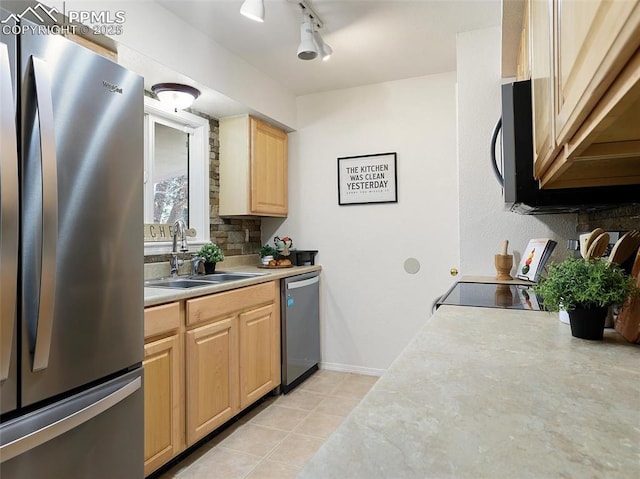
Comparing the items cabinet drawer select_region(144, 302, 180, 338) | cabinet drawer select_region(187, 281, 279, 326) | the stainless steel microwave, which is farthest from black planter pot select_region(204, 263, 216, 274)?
the stainless steel microwave

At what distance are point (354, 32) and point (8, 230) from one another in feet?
7.25

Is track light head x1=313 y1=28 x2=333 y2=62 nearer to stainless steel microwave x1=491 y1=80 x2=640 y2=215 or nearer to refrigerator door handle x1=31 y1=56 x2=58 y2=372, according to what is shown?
stainless steel microwave x1=491 y1=80 x2=640 y2=215

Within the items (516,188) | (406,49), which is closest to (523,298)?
(516,188)

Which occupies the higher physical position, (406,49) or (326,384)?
(406,49)

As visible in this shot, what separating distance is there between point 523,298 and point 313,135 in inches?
99.4

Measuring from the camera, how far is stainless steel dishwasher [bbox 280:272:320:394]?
2.92 m

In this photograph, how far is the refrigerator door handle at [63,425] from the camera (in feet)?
3.38

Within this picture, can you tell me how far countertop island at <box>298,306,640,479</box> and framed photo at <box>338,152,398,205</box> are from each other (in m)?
2.48

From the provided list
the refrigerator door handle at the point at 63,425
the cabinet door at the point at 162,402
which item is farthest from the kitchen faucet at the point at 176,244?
the refrigerator door handle at the point at 63,425

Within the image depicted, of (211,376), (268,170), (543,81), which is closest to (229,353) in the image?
(211,376)

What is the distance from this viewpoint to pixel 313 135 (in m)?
3.54

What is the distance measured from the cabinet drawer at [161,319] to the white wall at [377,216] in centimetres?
174

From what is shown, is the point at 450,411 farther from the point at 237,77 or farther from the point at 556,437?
the point at 237,77

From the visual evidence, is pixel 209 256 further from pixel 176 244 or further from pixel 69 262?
pixel 69 262
